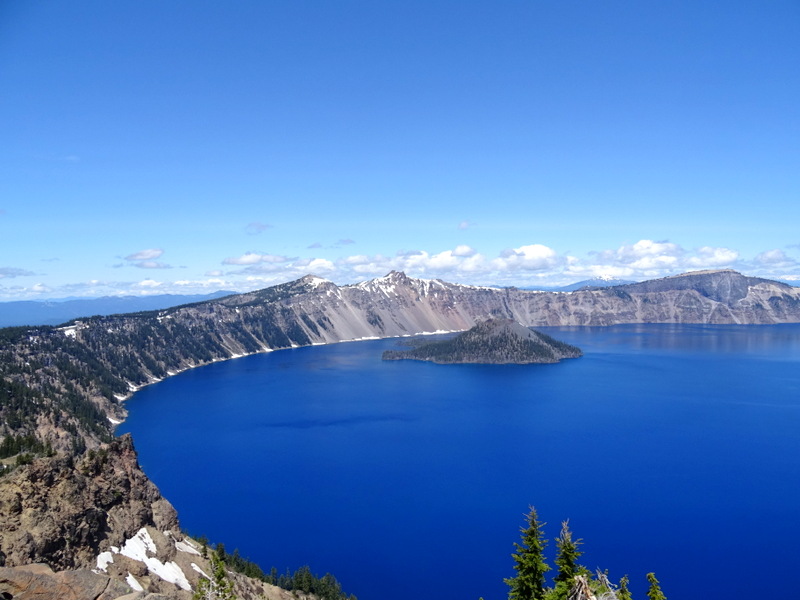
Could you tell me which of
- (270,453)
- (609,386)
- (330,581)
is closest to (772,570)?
(330,581)

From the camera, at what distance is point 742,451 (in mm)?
110625

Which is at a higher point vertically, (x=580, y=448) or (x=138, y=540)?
(x=138, y=540)

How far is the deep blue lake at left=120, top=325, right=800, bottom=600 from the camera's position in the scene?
67812mm

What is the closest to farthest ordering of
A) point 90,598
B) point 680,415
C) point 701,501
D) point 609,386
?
point 90,598
point 701,501
point 680,415
point 609,386

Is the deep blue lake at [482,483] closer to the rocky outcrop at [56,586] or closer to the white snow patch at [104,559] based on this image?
the white snow patch at [104,559]

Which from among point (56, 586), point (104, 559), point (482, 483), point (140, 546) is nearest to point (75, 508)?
point (104, 559)

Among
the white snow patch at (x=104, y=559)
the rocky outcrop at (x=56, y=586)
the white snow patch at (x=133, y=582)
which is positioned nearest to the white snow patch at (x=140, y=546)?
the white snow patch at (x=104, y=559)

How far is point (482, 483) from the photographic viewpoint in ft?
314

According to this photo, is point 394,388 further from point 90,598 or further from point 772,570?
point 90,598

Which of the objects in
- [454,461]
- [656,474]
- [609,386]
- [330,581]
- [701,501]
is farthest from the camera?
[609,386]

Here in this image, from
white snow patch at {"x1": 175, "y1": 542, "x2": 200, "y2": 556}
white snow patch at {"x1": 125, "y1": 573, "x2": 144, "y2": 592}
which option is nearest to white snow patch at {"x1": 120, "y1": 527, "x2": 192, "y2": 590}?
white snow patch at {"x1": 125, "y1": 573, "x2": 144, "y2": 592}

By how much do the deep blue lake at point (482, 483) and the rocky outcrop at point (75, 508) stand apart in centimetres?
2097

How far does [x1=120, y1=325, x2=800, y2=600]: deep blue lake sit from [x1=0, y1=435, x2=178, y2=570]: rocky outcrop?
20967 mm

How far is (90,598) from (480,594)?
46.8 meters
